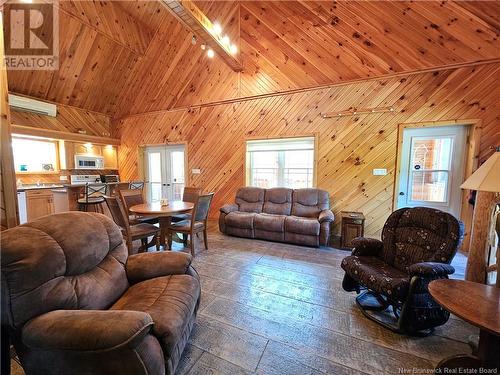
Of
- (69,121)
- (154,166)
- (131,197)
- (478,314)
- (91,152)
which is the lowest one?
(478,314)

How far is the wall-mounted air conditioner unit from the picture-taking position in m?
4.76

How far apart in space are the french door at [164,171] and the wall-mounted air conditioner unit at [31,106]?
7.48ft

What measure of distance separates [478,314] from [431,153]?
3.40 meters

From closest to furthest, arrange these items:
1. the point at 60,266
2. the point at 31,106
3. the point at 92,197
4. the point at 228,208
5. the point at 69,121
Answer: the point at 60,266
the point at 228,208
the point at 92,197
the point at 31,106
the point at 69,121

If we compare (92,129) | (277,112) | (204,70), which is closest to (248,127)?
(277,112)

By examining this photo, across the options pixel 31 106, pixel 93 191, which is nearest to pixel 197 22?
pixel 93 191

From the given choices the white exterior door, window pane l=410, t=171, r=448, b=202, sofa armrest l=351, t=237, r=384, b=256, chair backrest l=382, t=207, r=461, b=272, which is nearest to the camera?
chair backrest l=382, t=207, r=461, b=272

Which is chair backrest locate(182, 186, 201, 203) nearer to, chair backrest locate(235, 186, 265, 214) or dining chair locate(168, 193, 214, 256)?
dining chair locate(168, 193, 214, 256)

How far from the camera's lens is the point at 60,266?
126cm

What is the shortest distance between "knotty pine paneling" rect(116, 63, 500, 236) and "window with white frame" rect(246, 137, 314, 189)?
20 cm

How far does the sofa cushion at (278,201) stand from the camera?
4.41 meters

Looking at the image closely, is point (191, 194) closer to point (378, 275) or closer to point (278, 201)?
point (278, 201)

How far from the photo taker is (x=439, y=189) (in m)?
3.70

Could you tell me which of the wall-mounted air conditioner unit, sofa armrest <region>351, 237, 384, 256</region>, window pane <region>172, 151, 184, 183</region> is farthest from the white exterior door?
the wall-mounted air conditioner unit
